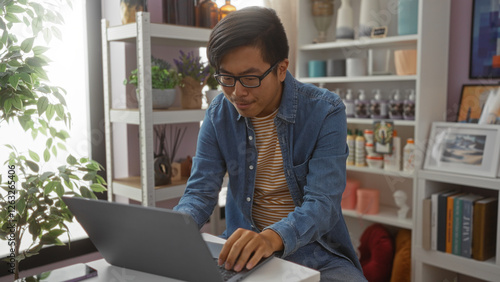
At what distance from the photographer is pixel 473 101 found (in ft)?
7.60

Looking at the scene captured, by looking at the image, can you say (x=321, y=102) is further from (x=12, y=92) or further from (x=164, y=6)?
(x=164, y=6)

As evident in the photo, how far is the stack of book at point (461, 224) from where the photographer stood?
6.90 feet

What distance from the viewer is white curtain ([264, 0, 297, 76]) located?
2727 mm

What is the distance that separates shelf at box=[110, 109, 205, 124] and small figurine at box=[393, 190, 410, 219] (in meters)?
1.15

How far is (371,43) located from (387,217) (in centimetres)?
95

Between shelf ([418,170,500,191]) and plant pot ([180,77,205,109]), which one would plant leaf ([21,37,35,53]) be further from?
shelf ([418,170,500,191])

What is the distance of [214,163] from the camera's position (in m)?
1.35

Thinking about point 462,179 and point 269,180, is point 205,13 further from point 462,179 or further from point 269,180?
point 462,179

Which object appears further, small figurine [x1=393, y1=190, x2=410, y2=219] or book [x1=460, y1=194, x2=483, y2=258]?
small figurine [x1=393, y1=190, x2=410, y2=219]

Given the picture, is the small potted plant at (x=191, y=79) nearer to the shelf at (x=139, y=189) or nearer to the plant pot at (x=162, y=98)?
the plant pot at (x=162, y=98)

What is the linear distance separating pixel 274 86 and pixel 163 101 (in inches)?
39.2

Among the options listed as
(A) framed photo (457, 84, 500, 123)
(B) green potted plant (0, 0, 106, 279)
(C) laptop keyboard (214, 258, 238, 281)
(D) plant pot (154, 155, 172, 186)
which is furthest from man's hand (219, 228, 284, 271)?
(A) framed photo (457, 84, 500, 123)

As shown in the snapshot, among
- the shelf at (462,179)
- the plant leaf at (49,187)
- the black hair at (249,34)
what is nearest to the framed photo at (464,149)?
the shelf at (462,179)

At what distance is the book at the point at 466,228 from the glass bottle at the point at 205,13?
59.2 inches
